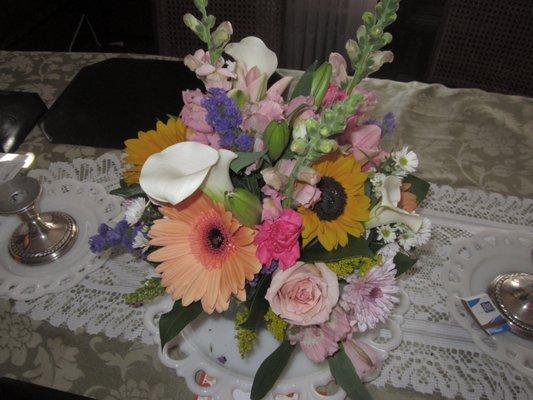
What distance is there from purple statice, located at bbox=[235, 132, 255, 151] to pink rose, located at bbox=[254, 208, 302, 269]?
8 cm

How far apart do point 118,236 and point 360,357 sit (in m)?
0.34

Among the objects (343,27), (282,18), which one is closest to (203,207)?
(282,18)

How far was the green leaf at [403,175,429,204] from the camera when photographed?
574mm

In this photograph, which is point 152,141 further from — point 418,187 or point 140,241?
point 418,187

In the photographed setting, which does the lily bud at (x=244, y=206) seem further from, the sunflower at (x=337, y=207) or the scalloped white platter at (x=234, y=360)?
the scalloped white platter at (x=234, y=360)

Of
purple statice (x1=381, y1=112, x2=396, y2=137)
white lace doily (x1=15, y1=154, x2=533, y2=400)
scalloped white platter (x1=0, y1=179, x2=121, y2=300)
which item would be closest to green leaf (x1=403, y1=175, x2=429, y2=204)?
purple statice (x1=381, y1=112, x2=396, y2=137)

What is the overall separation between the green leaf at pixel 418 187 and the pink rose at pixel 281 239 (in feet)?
0.76

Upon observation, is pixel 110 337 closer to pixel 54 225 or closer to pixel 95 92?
pixel 54 225

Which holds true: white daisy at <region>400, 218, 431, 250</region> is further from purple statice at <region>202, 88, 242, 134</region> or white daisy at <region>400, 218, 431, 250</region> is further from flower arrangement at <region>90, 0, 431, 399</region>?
purple statice at <region>202, 88, 242, 134</region>

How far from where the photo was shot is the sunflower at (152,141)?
0.49m

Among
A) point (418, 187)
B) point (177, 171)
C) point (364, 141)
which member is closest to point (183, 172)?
point (177, 171)

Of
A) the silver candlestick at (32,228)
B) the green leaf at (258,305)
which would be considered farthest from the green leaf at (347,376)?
the silver candlestick at (32,228)

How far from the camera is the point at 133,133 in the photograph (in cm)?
93

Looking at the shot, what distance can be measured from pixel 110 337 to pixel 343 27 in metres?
2.05
